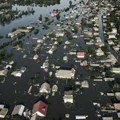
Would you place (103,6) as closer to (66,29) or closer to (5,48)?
(66,29)

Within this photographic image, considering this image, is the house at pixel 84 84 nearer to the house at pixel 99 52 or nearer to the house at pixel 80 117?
the house at pixel 80 117

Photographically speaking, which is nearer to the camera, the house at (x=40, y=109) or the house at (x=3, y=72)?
the house at (x=40, y=109)

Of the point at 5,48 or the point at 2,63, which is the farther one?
the point at 5,48

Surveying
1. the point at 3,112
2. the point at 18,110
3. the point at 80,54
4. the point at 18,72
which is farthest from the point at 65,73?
the point at 3,112

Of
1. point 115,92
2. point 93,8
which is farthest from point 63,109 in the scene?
point 93,8

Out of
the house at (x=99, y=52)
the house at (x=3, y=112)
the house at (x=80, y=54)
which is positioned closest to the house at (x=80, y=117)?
the house at (x=3, y=112)

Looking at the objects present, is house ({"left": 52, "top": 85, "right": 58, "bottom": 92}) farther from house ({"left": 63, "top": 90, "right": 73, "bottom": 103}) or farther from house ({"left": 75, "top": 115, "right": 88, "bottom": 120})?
house ({"left": 75, "top": 115, "right": 88, "bottom": 120})

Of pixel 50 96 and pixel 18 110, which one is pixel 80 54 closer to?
pixel 50 96
